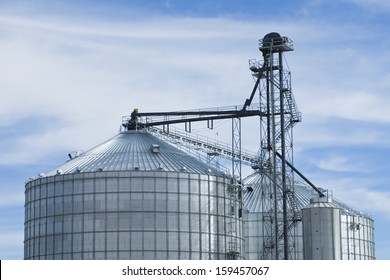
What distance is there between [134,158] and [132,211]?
667cm

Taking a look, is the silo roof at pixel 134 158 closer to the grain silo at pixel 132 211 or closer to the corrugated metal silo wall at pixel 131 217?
the grain silo at pixel 132 211

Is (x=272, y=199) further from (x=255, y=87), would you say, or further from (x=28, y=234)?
(x=28, y=234)

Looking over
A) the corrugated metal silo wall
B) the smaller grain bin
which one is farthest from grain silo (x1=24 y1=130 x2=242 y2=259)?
the smaller grain bin

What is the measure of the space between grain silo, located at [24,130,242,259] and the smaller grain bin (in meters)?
6.97

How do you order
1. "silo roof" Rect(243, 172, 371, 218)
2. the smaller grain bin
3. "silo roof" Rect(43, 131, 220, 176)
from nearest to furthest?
the smaller grain bin, "silo roof" Rect(43, 131, 220, 176), "silo roof" Rect(243, 172, 371, 218)

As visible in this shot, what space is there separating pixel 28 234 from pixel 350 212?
126 ft

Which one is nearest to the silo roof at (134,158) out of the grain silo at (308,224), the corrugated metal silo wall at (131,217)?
the corrugated metal silo wall at (131,217)

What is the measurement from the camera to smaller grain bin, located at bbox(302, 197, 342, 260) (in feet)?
316

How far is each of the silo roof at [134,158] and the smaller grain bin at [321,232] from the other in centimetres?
1024

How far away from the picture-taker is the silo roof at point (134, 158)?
98875 mm

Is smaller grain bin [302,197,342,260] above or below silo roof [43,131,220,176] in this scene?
below

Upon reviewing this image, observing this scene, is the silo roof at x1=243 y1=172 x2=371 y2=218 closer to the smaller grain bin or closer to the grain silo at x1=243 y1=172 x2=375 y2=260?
the grain silo at x1=243 y1=172 x2=375 y2=260

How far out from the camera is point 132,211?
314 ft
